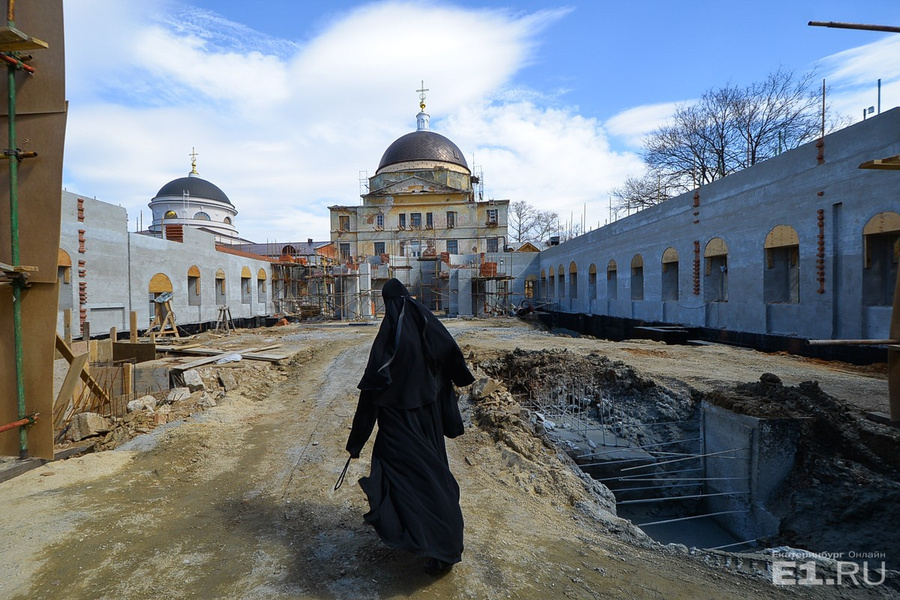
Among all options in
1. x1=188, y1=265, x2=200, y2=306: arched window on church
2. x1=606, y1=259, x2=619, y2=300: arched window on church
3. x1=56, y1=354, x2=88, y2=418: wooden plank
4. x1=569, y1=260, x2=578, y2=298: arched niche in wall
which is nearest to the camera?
x1=56, y1=354, x2=88, y2=418: wooden plank

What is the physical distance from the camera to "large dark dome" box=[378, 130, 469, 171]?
41938mm

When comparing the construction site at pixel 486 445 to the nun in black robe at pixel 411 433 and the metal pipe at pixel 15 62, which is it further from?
the nun in black robe at pixel 411 433

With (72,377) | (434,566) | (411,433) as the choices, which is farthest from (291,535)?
(72,377)

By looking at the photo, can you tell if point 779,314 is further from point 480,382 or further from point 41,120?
point 41,120

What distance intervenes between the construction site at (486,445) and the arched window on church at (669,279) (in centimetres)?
190

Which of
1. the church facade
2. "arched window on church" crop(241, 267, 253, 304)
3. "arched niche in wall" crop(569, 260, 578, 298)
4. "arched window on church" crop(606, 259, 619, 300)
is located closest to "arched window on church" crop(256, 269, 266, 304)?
A: "arched window on church" crop(241, 267, 253, 304)

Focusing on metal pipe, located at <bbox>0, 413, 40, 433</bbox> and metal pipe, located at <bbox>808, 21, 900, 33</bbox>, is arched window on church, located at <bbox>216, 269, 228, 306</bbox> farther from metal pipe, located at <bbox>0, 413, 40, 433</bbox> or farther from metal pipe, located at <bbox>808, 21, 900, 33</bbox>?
metal pipe, located at <bbox>808, 21, 900, 33</bbox>

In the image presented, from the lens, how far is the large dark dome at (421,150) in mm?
41938

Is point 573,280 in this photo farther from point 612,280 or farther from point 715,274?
point 715,274

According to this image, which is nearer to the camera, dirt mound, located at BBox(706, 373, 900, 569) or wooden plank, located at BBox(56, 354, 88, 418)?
wooden plank, located at BBox(56, 354, 88, 418)

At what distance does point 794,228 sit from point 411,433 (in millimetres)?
12994

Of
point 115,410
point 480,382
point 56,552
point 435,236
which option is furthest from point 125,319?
point 435,236

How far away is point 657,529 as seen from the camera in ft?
22.1

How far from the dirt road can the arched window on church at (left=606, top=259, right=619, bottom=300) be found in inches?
708
